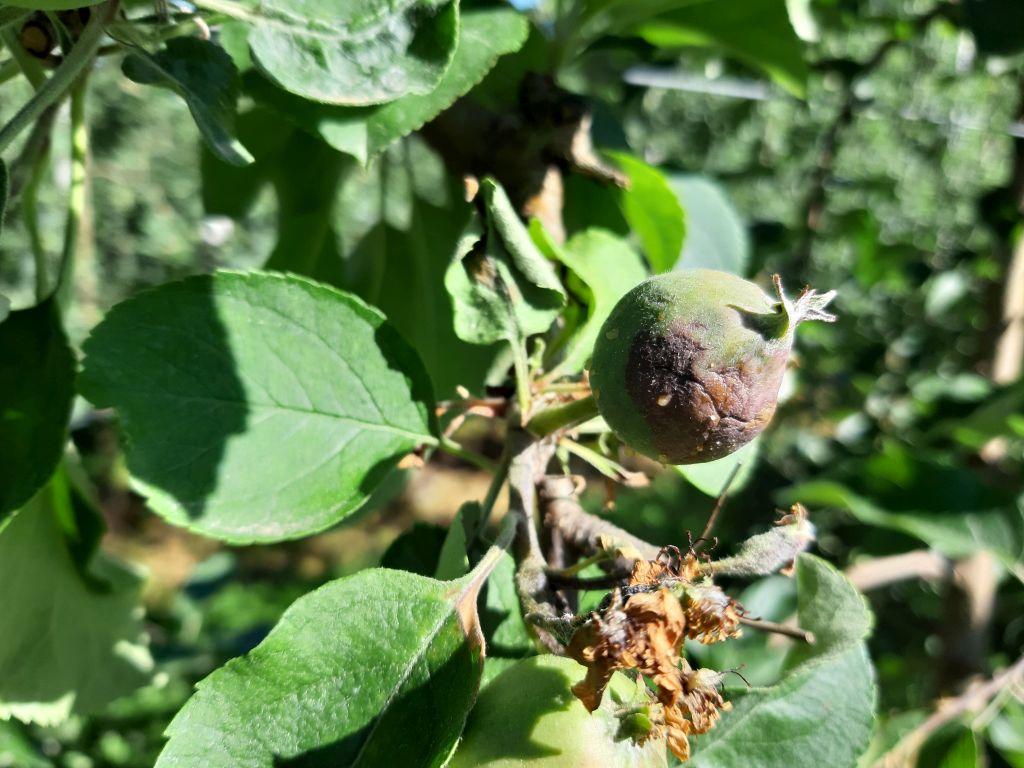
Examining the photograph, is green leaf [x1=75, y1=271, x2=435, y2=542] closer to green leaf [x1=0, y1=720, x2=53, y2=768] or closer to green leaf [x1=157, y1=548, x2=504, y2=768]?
green leaf [x1=157, y1=548, x2=504, y2=768]

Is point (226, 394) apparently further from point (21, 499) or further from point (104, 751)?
point (104, 751)

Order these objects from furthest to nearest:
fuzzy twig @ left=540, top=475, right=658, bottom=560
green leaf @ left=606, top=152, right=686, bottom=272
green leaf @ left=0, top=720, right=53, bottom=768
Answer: green leaf @ left=0, top=720, right=53, bottom=768 < green leaf @ left=606, top=152, right=686, bottom=272 < fuzzy twig @ left=540, top=475, right=658, bottom=560

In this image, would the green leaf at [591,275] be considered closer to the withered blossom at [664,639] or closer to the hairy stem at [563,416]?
the hairy stem at [563,416]

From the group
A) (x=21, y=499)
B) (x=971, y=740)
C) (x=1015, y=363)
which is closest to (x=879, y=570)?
(x=971, y=740)

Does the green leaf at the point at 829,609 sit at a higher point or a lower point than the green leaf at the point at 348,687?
lower

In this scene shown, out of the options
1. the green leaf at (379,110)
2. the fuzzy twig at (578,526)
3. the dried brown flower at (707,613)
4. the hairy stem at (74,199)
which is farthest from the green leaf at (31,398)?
the dried brown flower at (707,613)

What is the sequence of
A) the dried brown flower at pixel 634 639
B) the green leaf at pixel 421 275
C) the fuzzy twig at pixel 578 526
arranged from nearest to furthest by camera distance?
the dried brown flower at pixel 634 639
the fuzzy twig at pixel 578 526
the green leaf at pixel 421 275

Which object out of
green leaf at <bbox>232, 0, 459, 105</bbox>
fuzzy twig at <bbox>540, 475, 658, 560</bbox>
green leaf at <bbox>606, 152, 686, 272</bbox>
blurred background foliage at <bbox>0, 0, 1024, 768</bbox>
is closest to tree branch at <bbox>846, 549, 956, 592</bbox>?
blurred background foliage at <bbox>0, 0, 1024, 768</bbox>
